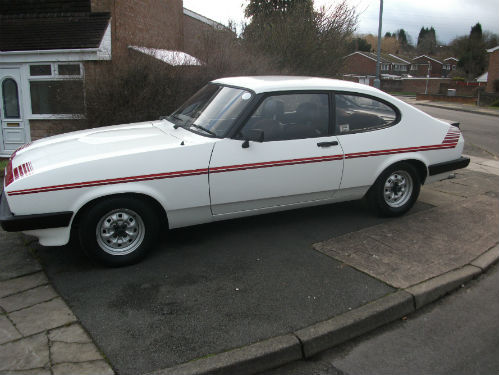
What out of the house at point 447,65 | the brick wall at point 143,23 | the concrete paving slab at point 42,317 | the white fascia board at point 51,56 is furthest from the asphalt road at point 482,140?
the house at point 447,65

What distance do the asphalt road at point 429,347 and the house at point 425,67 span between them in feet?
299

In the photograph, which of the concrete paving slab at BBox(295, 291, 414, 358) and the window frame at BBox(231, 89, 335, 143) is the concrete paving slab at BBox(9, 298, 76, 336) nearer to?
the concrete paving slab at BBox(295, 291, 414, 358)

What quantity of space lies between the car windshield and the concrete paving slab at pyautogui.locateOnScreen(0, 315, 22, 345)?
2.42 metres

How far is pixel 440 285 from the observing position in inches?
160

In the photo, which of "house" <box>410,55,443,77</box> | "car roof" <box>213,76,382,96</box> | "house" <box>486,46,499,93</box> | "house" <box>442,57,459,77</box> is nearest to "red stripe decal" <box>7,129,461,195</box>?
"car roof" <box>213,76,382,96</box>

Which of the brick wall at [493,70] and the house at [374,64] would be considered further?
the house at [374,64]

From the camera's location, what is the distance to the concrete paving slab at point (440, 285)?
12.8 ft

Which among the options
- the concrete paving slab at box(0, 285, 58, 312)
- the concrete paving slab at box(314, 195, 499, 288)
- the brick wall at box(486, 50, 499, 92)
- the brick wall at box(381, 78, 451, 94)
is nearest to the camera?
the concrete paving slab at box(0, 285, 58, 312)

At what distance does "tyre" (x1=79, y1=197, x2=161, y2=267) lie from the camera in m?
4.04

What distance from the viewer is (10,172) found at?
166 inches

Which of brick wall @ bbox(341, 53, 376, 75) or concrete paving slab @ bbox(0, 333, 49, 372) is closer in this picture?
concrete paving slab @ bbox(0, 333, 49, 372)

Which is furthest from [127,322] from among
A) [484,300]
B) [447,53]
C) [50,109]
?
[447,53]

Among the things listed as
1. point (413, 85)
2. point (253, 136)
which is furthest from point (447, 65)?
point (253, 136)

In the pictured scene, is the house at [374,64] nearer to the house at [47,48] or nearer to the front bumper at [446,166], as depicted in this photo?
the house at [47,48]
